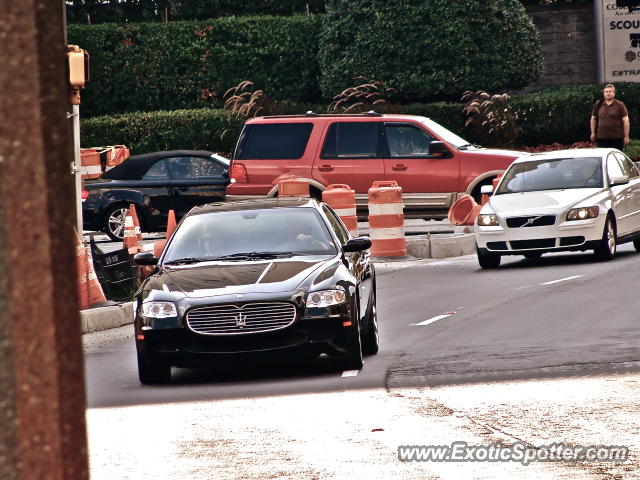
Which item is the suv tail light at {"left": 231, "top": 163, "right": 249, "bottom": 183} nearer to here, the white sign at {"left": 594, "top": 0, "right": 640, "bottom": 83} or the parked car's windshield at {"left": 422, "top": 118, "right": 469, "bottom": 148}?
the parked car's windshield at {"left": 422, "top": 118, "right": 469, "bottom": 148}

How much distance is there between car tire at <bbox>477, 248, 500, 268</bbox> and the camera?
1848 cm

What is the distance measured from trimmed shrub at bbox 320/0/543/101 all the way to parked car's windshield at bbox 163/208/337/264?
23005 mm

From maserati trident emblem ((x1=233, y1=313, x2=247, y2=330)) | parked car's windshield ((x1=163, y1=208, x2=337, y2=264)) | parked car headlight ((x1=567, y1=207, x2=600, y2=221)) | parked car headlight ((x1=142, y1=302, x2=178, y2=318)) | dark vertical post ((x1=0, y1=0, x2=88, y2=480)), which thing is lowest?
parked car headlight ((x1=567, y1=207, x2=600, y2=221))

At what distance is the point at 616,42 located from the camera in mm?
38406

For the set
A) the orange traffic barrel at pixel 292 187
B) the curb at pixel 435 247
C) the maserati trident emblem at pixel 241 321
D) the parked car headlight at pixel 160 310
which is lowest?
the curb at pixel 435 247

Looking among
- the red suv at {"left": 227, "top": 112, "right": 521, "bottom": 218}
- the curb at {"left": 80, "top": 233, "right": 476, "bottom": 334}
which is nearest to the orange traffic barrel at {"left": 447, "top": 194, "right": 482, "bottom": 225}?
the curb at {"left": 80, "top": 233, "right": 476, "bottom": 334}

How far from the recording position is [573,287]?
51.8ft

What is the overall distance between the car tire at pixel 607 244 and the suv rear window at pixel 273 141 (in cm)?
571

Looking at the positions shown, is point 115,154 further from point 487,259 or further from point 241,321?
point 241,321

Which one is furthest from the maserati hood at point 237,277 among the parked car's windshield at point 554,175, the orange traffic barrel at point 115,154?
the orange traffic barrel at point 115,154

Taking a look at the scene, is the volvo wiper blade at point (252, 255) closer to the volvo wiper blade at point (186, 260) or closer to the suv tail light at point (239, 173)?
the volvo wiper blade at point (186, 260)

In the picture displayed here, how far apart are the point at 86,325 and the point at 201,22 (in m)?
23.4

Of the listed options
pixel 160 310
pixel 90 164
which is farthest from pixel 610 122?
pixel 160 310

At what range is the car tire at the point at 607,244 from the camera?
18391mm
